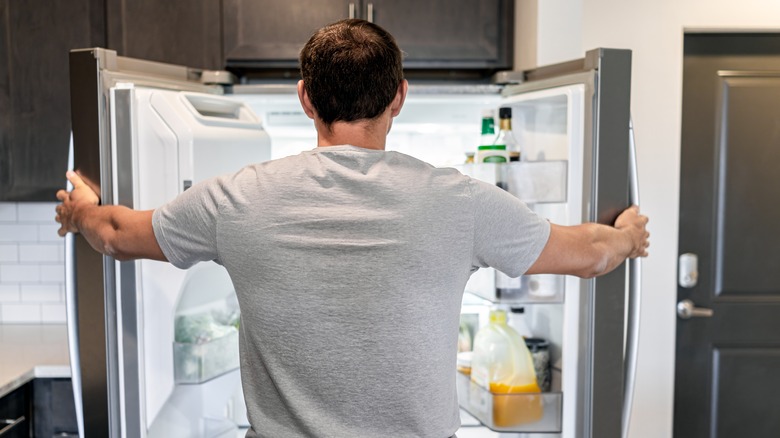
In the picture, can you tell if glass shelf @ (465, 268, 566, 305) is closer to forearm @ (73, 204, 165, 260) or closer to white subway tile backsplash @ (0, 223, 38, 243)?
forearm @ (73, 204, 165, 260)

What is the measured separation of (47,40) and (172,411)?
1.19 m

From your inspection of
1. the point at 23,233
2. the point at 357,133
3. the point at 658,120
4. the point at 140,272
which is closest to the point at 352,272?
the point at 357,133

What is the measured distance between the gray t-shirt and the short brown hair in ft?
0.22

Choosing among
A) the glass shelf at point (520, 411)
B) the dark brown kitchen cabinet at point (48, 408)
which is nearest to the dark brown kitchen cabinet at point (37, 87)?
the dark brown kitchen cabinet at point (48, 408)

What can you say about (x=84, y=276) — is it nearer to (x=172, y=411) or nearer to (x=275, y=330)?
(x=172, y=411)

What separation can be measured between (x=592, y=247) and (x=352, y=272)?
1.71ft

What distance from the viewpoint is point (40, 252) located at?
2.62m

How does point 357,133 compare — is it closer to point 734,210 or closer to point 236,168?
point 236,168

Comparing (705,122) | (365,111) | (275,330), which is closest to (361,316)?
(275,330)

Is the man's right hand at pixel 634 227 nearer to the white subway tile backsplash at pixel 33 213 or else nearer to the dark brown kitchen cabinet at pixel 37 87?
the dark brown kitchen cabinet at pixel 37 87

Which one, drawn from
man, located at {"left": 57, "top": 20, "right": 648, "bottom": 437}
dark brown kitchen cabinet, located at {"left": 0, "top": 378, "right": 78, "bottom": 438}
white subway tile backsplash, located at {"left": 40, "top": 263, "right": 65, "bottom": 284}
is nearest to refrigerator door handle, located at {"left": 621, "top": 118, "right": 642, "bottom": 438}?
man, located at {"left": 57, "top": 20, "right": 648, "bottom": 437}

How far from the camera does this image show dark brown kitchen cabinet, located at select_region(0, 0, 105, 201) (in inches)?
87.2

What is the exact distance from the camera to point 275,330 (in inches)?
44.7

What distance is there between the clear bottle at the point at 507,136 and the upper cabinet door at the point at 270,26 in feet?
2.22
